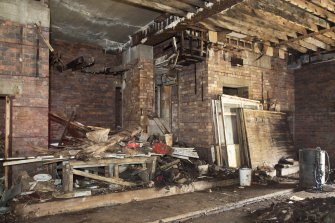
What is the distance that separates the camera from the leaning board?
26.4ft

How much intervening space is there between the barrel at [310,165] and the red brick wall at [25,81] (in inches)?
238

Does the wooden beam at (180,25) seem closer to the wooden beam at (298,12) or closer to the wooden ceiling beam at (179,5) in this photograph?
the wooden ceiling beam at (179,5)

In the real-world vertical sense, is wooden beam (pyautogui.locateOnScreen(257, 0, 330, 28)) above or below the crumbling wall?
above

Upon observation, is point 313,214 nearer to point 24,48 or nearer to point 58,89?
point 24,48

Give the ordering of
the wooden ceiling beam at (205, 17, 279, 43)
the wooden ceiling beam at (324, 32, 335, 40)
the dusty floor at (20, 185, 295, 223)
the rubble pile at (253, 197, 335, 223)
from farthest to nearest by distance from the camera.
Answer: the wooden ceiling beam at (324, 32, 335, 40) → the wooden ceiling beam at (205, 17, 279, 43) → the dusty floor at (20, 185, 295, 223) → the rubble pile at (253, 197, 335, 223)

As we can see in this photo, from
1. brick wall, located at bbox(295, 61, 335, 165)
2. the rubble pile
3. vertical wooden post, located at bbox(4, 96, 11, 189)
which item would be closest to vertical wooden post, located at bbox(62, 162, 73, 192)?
vertical wooden post, located at bbox(4, 96, 11, 189)

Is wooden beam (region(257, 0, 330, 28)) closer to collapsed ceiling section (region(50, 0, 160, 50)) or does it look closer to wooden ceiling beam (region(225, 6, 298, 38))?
wooden ceiling beam (region(225, 6, 298, 38))

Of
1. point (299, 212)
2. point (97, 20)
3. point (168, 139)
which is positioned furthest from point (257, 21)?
point (299, 212)

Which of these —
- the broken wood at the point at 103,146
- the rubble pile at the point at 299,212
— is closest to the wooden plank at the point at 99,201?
the broken wood at the point at 103,146

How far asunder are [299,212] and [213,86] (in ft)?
13.8

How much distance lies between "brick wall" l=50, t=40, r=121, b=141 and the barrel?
230 inches

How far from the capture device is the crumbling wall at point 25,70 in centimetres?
561

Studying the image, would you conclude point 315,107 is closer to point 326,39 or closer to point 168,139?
point 326,39

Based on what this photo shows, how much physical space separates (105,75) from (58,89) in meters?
1.61
